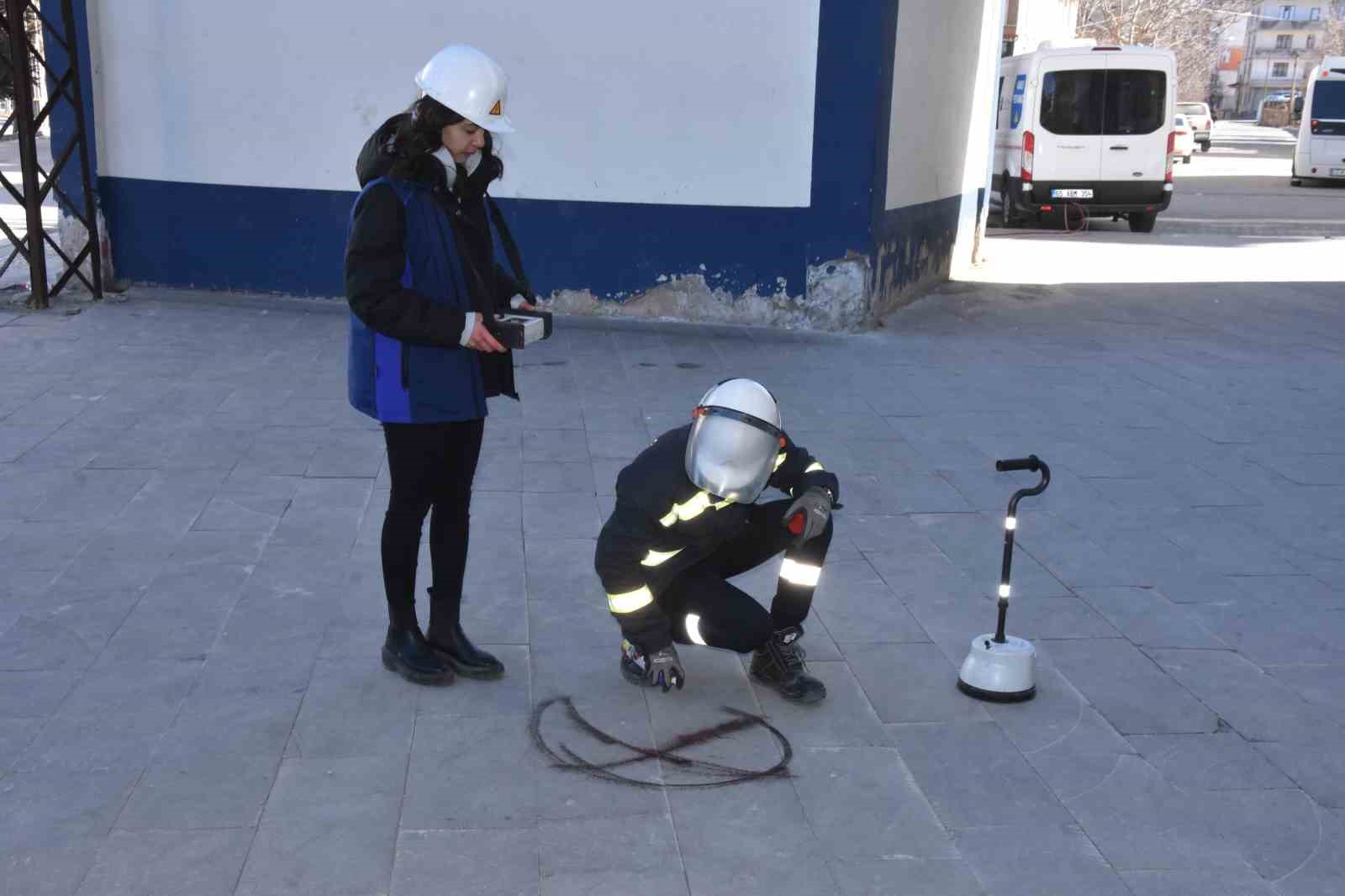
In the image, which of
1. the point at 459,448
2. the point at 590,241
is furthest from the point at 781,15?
the point at 459,448

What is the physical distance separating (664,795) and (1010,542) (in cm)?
138

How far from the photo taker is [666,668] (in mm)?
4020

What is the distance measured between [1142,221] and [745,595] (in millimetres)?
16526

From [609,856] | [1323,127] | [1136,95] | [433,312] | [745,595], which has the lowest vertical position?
[609,856]

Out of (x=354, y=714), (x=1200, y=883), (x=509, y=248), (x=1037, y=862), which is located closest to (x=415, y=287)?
(x=509, y=248)

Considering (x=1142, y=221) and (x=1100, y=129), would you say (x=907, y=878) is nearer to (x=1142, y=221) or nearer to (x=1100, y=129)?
(x=1100, y=129)

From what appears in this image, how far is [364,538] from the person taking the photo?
540 centimetres

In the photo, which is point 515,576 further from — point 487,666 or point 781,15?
point 781,15

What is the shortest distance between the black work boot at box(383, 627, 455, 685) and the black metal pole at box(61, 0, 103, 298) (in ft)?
24.3

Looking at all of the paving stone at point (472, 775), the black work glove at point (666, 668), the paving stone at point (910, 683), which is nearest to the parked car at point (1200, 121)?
the paving stone at point (910, 683)

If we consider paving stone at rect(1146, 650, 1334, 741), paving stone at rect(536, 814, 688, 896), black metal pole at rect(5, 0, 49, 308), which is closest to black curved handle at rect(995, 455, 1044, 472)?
paving stone at rect(1146, 650, 1334, 741)

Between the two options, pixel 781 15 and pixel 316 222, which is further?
pixel 316 222

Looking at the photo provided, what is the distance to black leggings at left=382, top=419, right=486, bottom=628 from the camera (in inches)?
151

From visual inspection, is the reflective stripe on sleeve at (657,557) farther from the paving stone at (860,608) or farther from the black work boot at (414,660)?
the paving stone at (860,608)
